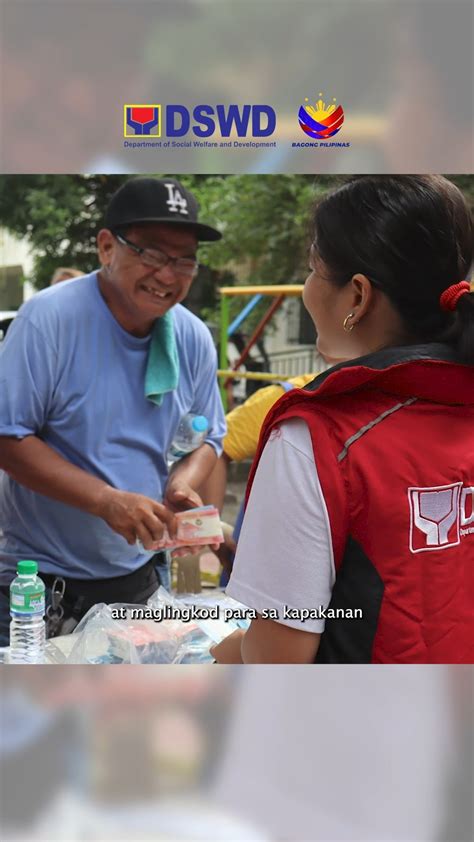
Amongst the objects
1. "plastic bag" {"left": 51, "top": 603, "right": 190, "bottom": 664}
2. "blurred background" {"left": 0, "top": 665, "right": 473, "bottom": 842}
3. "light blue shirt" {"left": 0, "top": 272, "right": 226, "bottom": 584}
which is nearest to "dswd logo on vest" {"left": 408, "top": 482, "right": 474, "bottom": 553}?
"blurred background" {"left": 0, "top": 665, "right": 473, "bottom": 842}

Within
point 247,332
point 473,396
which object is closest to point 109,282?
point 473,396

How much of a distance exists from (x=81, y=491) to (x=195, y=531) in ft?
0.90

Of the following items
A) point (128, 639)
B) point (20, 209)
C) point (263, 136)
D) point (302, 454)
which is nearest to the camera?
point (302, 454)

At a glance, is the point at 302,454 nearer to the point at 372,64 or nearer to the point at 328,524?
the point at 328,524

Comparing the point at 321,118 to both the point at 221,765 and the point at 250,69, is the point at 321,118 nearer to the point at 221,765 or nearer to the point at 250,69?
the point at 250,69

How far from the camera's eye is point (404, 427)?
3.57 feet

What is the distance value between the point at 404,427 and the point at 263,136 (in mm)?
491

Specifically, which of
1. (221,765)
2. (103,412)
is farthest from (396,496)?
(103,412)

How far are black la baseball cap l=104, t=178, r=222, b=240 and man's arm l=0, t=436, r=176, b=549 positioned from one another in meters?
0.60

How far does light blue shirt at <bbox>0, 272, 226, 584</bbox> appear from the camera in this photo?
202 centimetres

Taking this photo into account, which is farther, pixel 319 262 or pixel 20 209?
pixel 20 209

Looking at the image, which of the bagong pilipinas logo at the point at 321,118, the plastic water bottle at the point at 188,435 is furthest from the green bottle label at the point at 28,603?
the bagong pilipinas logo at the point at 321,118

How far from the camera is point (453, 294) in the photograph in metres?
1.11

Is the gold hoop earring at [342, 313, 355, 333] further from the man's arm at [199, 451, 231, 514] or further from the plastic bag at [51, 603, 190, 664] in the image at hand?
the man's arm at [199, 451, 231, 514]
